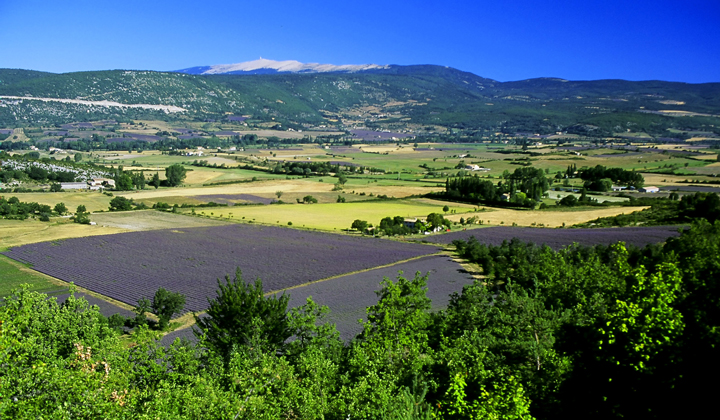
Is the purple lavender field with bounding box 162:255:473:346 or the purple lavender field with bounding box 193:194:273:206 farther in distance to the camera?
the purple lavender field with bounding box 193:194:273:206

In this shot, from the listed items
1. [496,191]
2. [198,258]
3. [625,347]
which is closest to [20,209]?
[198,258]

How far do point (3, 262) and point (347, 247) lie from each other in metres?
28.5

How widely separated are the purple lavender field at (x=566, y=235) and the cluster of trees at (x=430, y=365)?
2747 centimetres

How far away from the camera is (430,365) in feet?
52.2

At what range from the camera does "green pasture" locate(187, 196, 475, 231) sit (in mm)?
63062

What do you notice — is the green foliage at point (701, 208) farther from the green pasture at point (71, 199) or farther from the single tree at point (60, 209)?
the single tree at point (60, 209)

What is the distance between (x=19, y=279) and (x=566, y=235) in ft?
154

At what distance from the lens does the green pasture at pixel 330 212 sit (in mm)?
63062

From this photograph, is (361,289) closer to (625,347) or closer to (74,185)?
(625,347)

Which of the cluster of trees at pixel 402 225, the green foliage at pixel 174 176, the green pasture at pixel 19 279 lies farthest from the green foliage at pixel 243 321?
the green foliage at pixel 174 176

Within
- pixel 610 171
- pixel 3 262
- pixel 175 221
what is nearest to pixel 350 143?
pixel 610 171

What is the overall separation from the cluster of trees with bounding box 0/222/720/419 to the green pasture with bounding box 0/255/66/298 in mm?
19141

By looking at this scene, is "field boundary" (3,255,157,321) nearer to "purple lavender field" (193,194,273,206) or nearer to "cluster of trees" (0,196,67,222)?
"cluster of trees" (0,196,67,222)

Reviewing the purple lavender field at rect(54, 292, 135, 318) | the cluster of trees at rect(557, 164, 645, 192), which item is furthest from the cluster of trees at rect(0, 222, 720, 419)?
the cluster of trees at rect(557, 164, 645, 192)
